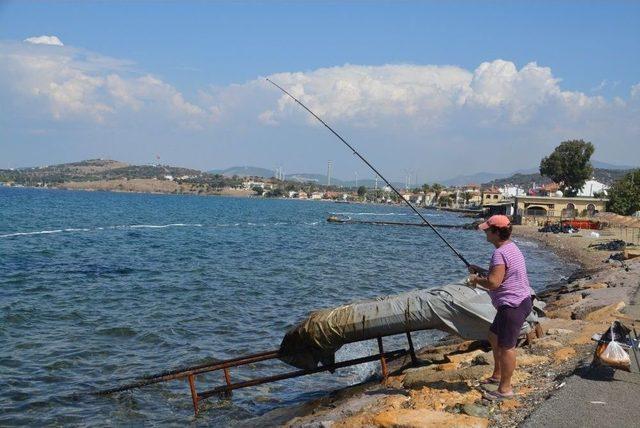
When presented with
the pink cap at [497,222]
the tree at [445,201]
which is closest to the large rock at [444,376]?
the pink cap at [497,222]

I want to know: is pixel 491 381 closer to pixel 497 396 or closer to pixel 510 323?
pixel 497 396

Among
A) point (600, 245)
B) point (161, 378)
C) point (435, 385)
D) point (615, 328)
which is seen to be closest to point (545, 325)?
point (615, 328)

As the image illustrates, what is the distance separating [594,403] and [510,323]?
1156 millimetres

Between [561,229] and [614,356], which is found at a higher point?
[614,356]

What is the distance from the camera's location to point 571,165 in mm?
109625

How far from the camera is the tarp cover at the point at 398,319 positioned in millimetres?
7762

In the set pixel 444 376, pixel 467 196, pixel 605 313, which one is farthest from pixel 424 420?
pixel 467 196

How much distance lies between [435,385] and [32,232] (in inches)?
1832

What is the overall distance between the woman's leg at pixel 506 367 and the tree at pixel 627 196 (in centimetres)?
7418

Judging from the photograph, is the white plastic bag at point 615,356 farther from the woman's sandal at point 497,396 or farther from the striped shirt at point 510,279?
the striped shirt at point 510,279

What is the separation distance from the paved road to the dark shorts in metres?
0.71

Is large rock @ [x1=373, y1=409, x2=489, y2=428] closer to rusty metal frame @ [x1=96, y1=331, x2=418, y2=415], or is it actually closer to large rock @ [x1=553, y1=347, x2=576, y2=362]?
rusty metal frame @ [x1=96, y1=331, x2=418, y2=415]

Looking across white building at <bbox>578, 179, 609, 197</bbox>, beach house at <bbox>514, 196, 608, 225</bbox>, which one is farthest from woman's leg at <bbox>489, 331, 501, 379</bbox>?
white building at <bbox>578, 179, 609, 197</bbox>

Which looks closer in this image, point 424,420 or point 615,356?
point 424,420
